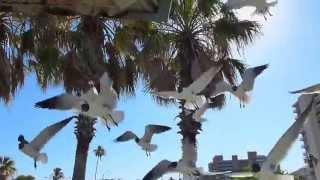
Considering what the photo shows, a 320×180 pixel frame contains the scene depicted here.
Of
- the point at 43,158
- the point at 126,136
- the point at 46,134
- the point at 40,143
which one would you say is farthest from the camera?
the point at 126,136

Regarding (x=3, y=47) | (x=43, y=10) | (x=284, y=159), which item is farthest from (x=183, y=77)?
(x=43, y=10)

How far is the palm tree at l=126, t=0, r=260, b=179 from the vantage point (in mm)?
12570

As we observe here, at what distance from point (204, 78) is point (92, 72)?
365cm

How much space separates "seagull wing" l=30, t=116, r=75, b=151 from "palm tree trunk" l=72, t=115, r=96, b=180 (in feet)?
11.4

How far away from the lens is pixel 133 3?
222 inches

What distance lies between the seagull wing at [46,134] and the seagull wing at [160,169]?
1739 mm

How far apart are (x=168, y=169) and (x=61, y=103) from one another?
8.45 ft

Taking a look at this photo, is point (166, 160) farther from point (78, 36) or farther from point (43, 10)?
point (43, 10)

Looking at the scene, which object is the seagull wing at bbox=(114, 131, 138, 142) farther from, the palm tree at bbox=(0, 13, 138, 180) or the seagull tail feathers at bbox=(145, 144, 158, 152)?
the palm tree at bbox=(0, 13, 138, 180)

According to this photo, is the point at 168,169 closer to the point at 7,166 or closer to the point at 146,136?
the point at 146,136

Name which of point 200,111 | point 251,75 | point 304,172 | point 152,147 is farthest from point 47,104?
point 304,172

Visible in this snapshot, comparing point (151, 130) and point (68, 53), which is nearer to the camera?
point (151, 130)

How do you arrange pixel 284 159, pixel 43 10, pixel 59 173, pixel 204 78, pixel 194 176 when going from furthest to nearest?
pixel 59 173 < pixel 194 176 < pixel 204 78 < pixel 284 159 < pixel 43 10

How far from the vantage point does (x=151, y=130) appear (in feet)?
32.0
